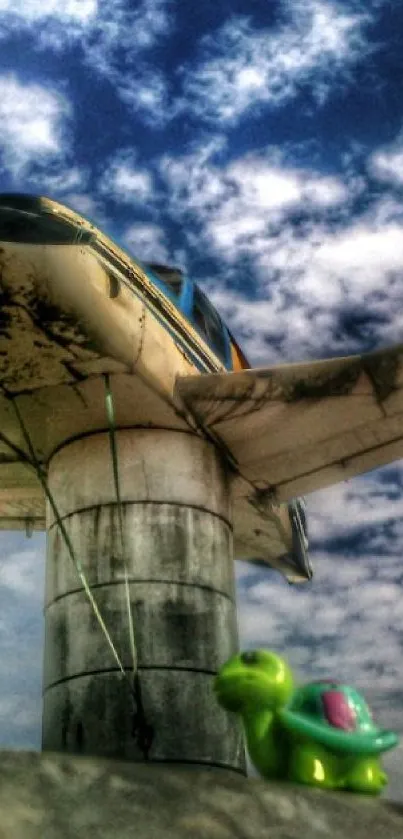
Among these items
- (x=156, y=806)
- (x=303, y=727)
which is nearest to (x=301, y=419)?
(x=303, y=727)

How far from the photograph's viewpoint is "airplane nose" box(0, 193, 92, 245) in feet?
21.4

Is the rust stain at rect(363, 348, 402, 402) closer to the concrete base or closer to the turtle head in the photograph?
the turtle head

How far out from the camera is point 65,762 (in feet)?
13.0

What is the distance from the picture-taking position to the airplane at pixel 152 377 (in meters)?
6.66

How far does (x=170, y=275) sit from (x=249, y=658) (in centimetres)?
557

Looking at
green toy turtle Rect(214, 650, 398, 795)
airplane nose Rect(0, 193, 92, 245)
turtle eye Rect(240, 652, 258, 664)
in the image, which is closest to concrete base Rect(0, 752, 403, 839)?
green toy turtle Rect(214, 650, 398, 795)

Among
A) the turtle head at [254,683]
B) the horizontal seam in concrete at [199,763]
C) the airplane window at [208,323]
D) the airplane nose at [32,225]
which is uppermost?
the airplane window at [208,323]

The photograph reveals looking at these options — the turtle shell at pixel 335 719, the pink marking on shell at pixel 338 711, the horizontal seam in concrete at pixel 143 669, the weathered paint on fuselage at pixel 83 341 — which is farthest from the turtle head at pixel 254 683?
the weathered paint on fuselage at pixel 83 341

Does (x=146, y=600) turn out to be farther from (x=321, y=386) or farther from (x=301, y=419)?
(x=321, y=386)

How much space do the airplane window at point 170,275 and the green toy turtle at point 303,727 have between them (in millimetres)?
5266

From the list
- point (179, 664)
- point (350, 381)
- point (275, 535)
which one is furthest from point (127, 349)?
point (275, 535)

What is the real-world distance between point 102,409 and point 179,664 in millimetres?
2492

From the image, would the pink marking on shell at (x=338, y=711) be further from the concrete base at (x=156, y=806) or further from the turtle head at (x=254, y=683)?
the concrete base at (x=156, y=806)

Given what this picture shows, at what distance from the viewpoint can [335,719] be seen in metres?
5.33
